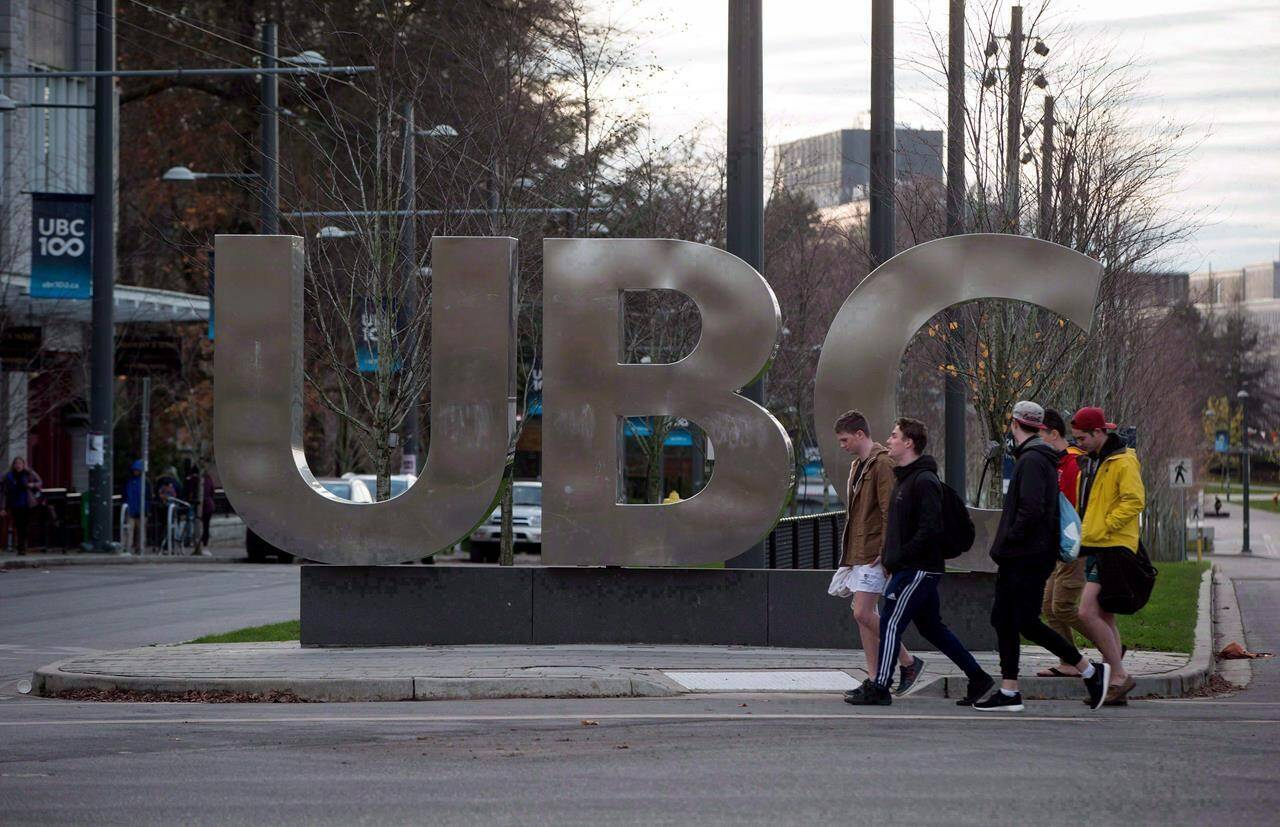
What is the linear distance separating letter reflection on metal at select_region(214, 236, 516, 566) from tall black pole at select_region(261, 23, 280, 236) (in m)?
5.98

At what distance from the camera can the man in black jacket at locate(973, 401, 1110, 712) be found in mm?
10859

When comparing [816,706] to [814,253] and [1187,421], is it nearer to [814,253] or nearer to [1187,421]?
[814,253]

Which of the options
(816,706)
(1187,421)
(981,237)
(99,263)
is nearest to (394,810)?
(816,706)

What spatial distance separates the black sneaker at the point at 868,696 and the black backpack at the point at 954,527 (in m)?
0.93

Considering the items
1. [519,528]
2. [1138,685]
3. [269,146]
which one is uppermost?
[269,146]

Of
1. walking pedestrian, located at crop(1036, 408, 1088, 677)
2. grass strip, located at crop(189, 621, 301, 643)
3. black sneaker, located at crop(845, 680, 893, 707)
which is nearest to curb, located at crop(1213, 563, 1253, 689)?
walking pedestrian, located at crop(1036, 408, 1088, 677)

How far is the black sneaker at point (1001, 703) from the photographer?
1085cm

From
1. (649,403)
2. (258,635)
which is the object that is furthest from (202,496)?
(649,403)

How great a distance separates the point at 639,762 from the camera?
8.70 m

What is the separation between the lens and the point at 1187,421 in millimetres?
52469

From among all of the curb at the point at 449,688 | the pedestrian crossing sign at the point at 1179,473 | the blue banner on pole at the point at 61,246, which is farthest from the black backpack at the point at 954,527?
the pedestrian crossing sign at the point at 1179,473

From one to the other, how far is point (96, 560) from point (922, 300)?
831 inches

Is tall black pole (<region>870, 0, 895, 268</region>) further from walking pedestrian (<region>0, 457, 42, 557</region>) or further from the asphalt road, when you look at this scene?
walking pedestrian (<region>0, 457, 42, 557</region>)

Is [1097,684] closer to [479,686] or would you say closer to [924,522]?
[924,522]
